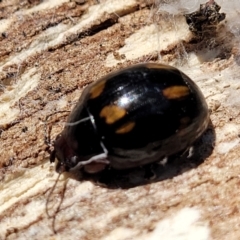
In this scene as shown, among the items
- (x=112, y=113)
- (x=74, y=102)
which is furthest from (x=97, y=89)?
(x=74, y=102)

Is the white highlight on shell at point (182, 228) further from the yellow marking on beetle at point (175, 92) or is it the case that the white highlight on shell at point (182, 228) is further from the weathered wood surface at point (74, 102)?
the yellow marking on beetle at point (175, 92)

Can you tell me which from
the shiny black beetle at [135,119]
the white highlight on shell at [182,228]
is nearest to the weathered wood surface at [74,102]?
the white highlight on shell at [182,228]

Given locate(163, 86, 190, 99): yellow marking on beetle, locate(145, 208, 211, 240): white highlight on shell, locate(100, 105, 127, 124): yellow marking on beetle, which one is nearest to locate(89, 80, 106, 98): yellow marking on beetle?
locate(100, 105, 127, 124): yellow marking on beetle

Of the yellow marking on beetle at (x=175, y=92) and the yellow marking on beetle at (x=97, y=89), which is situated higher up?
the yellow marking on beetle at (x=97, y=89)

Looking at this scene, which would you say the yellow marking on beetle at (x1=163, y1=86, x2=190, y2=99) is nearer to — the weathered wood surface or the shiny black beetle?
the shiny black beetle

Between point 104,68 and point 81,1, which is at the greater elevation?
point 81,1

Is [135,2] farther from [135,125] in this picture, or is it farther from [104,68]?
[135,125]

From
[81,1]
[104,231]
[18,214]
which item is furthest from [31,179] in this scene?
[81,1]
